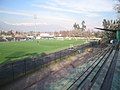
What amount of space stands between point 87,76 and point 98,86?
4.66m

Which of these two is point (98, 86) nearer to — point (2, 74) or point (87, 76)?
point (87, 76)

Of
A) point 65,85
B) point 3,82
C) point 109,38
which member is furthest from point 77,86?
Answer: point 109,38

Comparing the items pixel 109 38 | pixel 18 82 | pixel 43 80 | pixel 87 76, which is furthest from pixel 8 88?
pixel 109 38

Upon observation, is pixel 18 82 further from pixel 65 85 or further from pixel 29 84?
pixel 65 85

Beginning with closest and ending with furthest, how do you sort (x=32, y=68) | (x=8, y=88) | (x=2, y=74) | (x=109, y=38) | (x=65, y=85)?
(x=8, y=88)
(x=65, y=85)
(x=2, y=74)
(x=32, y=68)
(x=109, y=38)

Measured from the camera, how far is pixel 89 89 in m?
17.3

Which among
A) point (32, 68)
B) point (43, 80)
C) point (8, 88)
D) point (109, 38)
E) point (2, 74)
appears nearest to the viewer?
point (8, 88)

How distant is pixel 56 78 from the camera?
2159cm

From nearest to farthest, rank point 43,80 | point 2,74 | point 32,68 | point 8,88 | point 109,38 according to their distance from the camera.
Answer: point 8,88 < point 43,80 < point 2,74 < point 32,68 < point 109,38

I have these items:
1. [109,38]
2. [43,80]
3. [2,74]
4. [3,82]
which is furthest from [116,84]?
[109,38]

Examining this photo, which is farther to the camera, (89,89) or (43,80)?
(43,80)

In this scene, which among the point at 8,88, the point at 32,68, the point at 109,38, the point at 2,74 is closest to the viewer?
the point at 8,88

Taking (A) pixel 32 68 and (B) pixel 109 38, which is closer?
(A) pixel 32 68

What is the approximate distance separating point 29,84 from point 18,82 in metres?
1.22
